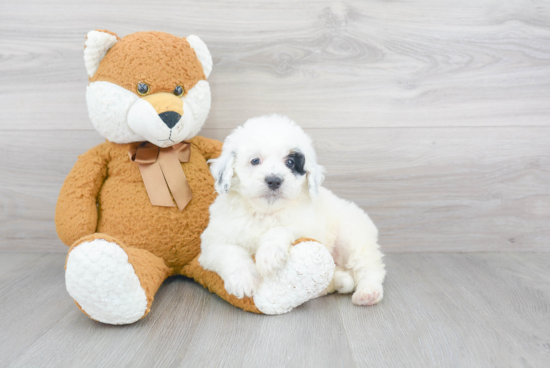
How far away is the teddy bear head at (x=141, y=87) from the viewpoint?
1088mm

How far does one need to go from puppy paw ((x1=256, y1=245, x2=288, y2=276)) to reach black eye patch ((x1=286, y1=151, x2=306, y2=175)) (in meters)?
0.20

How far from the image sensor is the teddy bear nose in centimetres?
108

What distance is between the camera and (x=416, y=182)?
1.50 m

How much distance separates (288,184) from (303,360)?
395 mm

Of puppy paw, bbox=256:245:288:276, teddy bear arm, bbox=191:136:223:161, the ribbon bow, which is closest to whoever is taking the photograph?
puppy paw, bbox=256:245:288:276

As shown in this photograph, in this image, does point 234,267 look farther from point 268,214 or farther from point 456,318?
point 456,318

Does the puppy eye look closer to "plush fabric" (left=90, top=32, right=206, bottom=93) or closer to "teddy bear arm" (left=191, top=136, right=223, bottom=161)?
"plush fabric" (left=90, top=32, right=206, bottom=93)

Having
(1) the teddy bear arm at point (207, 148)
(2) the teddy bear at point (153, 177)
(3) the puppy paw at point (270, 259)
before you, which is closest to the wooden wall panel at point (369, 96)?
(1) the teddy bear arm at point (207, 148)

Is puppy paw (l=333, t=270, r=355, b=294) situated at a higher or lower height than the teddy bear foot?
lower

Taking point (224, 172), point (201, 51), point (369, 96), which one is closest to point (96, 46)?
point (201, 51)

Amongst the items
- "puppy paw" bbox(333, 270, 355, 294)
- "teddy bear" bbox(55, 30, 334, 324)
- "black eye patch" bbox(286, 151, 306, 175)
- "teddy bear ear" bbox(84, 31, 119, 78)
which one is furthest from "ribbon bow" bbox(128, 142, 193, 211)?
"puppy paw" bbox(333, 270, 355, 294)

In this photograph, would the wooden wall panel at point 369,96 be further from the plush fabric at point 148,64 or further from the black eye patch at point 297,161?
the black eye patch at point 297,161

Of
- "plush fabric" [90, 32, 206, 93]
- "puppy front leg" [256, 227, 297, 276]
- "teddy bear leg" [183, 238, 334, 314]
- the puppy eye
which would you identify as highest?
"plush fabric" [90, 32, 206, 93]

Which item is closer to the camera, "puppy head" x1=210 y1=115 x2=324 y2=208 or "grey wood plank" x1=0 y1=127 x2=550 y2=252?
"puppy head" x1=210 y1=115 x2=324 y2=208
